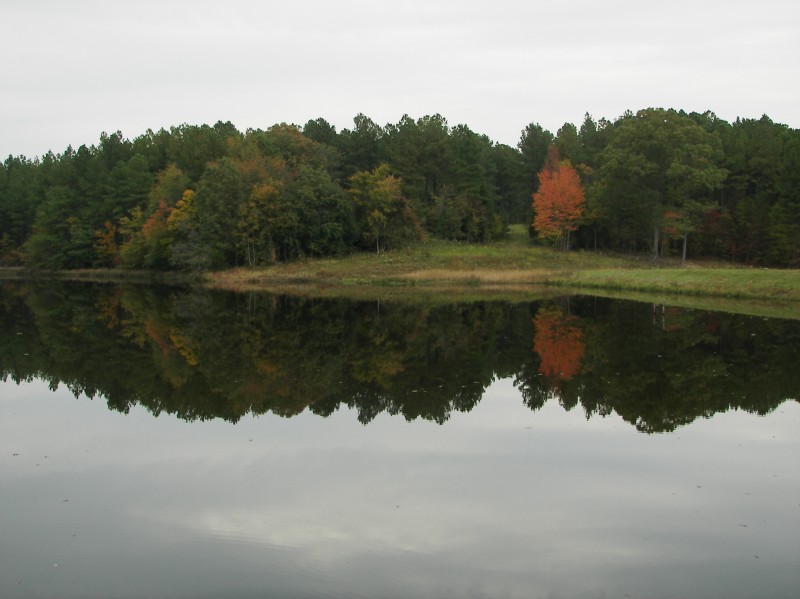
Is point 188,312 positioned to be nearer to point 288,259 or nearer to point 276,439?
point 276,439

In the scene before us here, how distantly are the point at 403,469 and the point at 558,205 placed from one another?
61.6m

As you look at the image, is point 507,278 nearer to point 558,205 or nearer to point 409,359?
point 558,205

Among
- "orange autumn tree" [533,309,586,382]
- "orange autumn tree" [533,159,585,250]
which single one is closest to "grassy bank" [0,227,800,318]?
"orange autumn tree" [533,159,585,250]

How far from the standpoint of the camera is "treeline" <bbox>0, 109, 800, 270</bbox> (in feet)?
211

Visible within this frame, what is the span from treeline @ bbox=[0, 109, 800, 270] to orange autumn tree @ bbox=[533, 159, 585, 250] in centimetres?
243

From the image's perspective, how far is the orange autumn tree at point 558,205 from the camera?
2751 inches

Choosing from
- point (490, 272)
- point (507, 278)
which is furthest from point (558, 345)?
point (490, 272)

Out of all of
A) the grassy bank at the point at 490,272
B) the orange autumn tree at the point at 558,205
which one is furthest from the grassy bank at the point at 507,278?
the orange autumn tree at the point at 558,205

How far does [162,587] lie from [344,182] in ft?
242

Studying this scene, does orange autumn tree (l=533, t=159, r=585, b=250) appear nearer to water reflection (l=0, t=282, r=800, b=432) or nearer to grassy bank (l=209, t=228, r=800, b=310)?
grassy bank (l=209, t=228, r=800, b=310)

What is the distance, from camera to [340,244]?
6644 centimetres

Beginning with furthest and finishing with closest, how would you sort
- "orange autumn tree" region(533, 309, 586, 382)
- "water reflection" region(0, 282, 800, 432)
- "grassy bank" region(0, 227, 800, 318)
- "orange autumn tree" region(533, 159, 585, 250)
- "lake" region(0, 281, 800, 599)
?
→ 1. "orange autumn tree" region(533, 159, 585, 250)
2. "grassy bank" region(0, 227, 800, 318)
3. "orange autumn tree" region(533, 309, 586, 382)
4. "water reflection" region(0, 282, 800, 432)
5. "lake" region(0, 281, 800, 599)

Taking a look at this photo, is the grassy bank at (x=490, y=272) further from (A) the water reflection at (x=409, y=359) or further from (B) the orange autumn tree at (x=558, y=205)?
(A) the water reflection at (x=409, y=359)

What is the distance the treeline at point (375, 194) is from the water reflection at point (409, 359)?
1184 inches
